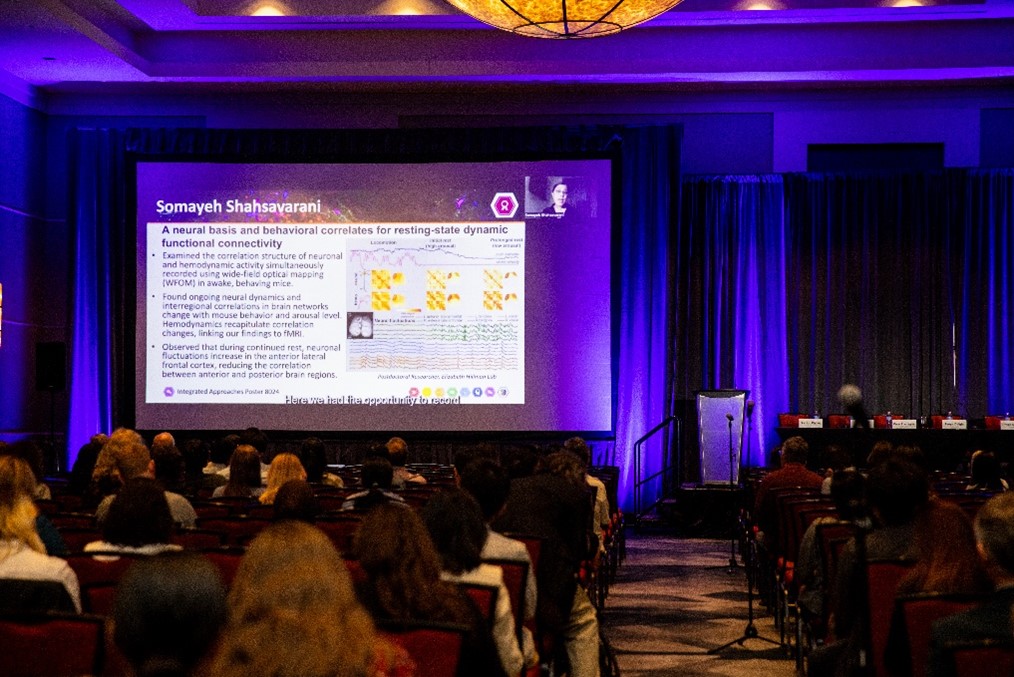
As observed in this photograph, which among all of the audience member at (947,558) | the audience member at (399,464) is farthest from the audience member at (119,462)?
the audience member at (947,558)

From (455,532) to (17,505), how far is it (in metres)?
1.53

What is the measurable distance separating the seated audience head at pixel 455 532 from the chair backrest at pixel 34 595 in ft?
3.72

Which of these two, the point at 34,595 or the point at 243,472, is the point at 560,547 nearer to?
the point at 34,595

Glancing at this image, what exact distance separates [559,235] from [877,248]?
4100 millimetres

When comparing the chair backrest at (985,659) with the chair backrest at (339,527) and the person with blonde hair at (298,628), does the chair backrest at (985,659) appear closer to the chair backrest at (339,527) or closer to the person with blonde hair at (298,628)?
the person with blonde hair at (298,628)

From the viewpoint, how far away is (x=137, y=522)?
4156mm

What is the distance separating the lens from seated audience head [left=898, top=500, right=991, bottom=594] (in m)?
3.47

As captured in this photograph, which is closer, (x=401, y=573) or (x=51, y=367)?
(x=401, y=573)

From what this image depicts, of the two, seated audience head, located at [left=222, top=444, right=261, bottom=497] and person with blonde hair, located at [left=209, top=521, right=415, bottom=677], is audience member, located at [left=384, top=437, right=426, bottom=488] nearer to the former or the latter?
seated audience head, located at [left=222, top=444, right=261, bottom=497]

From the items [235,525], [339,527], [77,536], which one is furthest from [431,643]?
[235,525]

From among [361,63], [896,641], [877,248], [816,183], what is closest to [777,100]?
[816,183]

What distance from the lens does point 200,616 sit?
1.93 meters

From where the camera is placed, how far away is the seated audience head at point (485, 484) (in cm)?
464

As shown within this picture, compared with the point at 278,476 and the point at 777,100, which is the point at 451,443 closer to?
the point at 777,100
